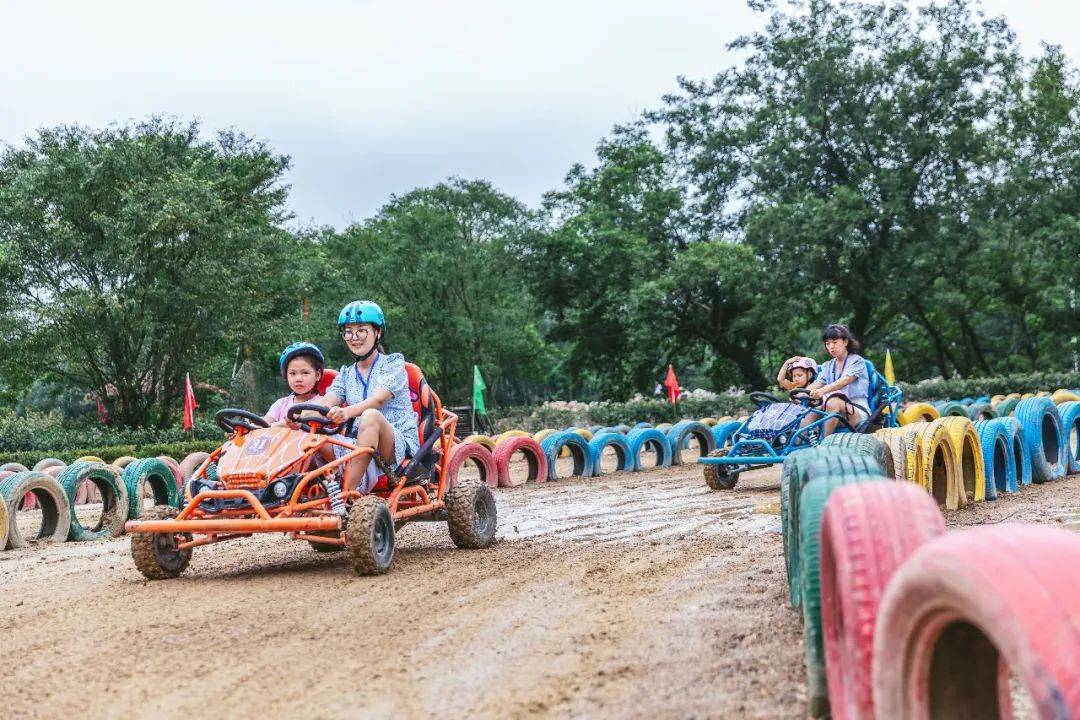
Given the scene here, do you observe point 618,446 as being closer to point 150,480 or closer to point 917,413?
point 917,413

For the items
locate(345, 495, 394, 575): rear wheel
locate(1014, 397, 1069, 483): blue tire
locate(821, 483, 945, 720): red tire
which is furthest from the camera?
locate(1014, 397, 1069, 483): blue tire

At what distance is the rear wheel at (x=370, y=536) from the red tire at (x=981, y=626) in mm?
4026

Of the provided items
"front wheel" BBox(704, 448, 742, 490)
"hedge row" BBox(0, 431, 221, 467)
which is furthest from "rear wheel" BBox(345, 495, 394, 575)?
"hedge row" BBox(0, 431, 221, 467)

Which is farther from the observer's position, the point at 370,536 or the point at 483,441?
the point at 483,441

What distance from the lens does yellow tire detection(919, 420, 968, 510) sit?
324 inches

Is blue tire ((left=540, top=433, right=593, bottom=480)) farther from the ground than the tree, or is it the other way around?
the tree

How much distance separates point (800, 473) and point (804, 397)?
6.48 meters

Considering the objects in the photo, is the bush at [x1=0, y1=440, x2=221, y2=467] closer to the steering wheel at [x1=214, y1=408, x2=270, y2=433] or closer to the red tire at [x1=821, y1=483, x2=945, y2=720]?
the steering wheel at [x1=214, y1=408, x2=270, y2=433]

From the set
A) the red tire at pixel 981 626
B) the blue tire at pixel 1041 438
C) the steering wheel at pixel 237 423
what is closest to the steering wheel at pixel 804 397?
the blue tire at pixel 1041 438

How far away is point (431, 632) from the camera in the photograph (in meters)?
4.57

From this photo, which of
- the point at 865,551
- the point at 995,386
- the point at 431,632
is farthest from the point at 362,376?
the point at 995,386

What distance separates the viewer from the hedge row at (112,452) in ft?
64.4

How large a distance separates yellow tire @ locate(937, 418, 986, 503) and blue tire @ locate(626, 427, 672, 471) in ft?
22.2

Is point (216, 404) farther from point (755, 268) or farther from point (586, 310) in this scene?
point (755, 268)
